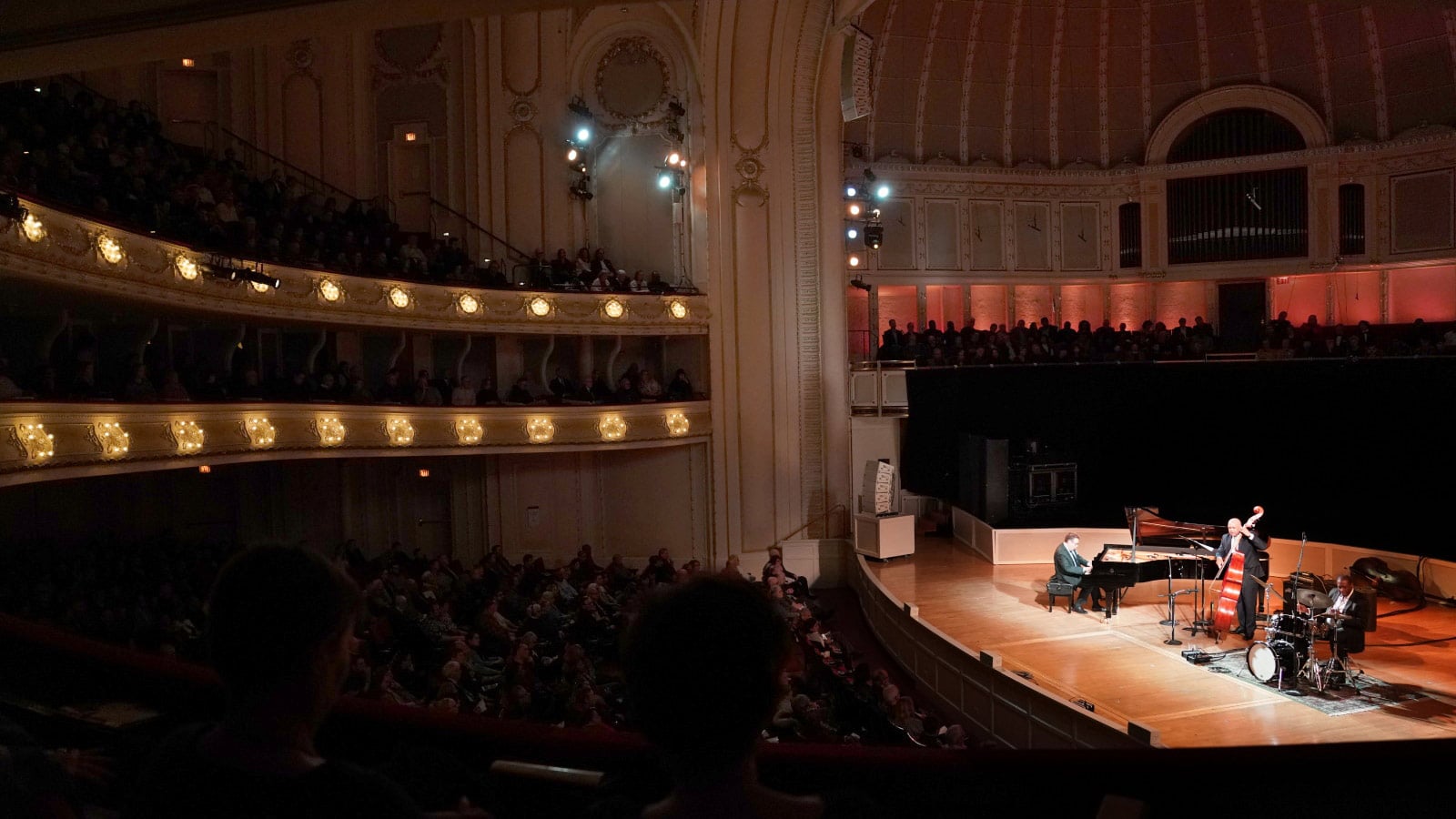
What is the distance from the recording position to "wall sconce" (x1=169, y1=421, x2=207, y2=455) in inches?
482

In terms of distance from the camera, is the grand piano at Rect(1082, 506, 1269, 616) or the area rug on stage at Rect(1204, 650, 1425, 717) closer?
the area rug on stage at Rect(1204, 650, 1425, 717)

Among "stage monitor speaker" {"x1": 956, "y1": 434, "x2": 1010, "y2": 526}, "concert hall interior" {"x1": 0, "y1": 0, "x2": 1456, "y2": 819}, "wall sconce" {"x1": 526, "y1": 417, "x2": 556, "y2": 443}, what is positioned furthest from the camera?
"wall sconce" {"x1": 526, "y1": 417, "x2": 556, "y2": 443}

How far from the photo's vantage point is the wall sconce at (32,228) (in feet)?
31.5

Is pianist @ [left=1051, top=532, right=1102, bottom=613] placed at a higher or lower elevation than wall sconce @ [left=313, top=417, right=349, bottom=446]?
lower

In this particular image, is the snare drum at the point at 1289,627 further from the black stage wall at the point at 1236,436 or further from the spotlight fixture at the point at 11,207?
the spotlight fixture at the point at 11,207

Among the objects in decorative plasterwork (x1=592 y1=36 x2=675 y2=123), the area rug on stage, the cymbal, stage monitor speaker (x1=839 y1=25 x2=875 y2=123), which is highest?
decorative plasterwork (x1=592 y1=36 x2=675 y2=123)

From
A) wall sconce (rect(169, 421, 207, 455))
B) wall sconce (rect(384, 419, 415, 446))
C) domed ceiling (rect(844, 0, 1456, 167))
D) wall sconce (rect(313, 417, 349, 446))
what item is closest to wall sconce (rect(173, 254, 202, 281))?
wall sconce (rect(169, 421, 207, 455))

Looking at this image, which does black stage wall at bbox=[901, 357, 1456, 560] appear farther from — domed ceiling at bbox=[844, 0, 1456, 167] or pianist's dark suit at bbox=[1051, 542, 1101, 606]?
domed ceiling at bbox=[844, 0, 1456, 167]

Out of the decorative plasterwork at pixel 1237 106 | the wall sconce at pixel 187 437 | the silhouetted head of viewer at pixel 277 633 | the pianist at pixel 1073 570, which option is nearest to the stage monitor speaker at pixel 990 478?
the pianist at pixel 1073 570

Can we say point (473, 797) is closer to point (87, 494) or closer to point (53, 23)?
point (53, 23)

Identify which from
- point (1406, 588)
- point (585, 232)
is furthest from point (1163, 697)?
point (585, 232)

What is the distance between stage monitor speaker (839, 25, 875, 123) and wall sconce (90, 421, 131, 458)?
9.73 m

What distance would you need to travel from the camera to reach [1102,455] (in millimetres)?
17891

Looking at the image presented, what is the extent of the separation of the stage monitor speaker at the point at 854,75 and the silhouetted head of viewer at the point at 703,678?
40.3 ft
